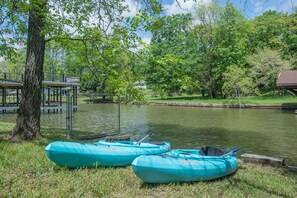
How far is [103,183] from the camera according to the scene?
4.03m

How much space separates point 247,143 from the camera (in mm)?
11109

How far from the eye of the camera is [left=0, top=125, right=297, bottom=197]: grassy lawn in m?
3.67

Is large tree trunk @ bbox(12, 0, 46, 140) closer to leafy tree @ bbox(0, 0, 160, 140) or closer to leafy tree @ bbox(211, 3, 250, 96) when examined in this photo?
leafy tree @ bbox(0, 0, 160, 140)

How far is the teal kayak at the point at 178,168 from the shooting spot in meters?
4.05

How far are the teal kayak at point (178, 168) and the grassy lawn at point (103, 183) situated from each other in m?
0.10

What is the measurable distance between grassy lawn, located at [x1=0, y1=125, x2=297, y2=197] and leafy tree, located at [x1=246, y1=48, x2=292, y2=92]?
109ft

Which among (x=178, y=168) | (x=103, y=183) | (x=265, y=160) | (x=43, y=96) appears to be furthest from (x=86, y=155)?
(x=43, y=96)

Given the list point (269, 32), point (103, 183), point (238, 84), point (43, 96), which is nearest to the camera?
point (103, 183)

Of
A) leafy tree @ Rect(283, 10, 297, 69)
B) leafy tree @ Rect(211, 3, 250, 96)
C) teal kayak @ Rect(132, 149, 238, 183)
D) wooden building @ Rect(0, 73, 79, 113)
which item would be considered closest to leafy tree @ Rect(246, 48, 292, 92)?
leafy tree @ Rect(283, 10, 297, 69)

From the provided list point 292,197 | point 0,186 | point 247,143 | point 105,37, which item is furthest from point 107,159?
point 247,143

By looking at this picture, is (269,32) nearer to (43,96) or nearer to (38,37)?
(43,96)

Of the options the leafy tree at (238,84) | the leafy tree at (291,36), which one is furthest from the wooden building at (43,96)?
the leafy tree at (291,36)

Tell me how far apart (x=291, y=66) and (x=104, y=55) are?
109 ft

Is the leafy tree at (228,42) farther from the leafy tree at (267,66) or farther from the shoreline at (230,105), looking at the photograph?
the shoreline at (230,105)
